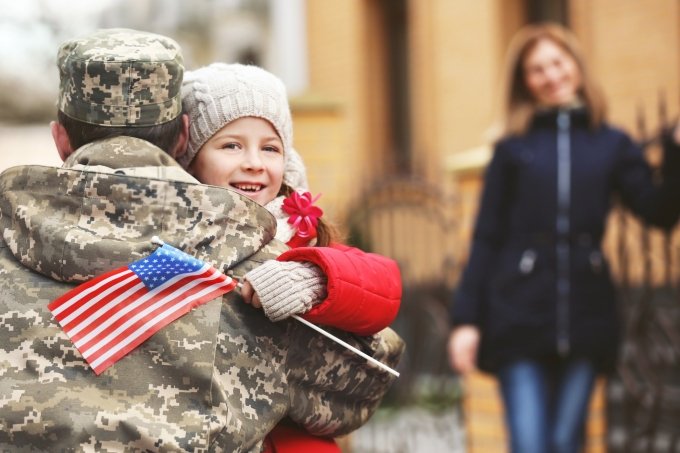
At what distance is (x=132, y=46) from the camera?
2051mm

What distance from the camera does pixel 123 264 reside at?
188 centimetres

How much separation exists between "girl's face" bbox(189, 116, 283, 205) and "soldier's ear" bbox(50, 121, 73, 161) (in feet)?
0.97

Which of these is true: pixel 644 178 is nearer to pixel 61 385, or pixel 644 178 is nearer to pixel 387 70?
pixel 61 385

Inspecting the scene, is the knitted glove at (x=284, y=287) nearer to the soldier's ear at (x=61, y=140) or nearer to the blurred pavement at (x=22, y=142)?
the soldier's ear at (x=61, y=140)

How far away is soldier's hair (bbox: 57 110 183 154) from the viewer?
6.72ft

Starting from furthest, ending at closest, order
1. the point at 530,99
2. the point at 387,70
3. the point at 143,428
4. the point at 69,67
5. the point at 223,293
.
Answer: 1. the point at 387,70
2. the point at 530,99
3. the point at 69,67
4. the point at 223,293
5. the point at 143,428

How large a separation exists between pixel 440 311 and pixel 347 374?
521 centimetres

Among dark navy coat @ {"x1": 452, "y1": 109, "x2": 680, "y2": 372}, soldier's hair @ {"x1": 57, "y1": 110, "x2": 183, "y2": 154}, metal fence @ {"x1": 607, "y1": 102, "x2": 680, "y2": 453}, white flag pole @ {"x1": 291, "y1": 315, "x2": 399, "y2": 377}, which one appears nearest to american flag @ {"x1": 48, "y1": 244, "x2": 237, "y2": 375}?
white flag pole @ {"x1": 291, "y1": 315, "x2": 399, "y2": 377}

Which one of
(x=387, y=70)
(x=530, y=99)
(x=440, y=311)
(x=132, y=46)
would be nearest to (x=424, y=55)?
(x=387, y=70)

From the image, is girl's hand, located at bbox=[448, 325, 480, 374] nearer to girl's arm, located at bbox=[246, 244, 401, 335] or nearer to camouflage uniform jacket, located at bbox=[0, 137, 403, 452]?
girl's arm, located at bbox=[246, 244, 401, 335]

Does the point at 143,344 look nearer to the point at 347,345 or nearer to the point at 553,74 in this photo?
the point at 347,345

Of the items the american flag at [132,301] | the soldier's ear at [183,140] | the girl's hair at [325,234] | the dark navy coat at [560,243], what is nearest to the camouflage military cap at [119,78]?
the soldier's ear at [183,140]

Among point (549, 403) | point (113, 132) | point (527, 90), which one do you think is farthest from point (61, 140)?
point (527, 90)

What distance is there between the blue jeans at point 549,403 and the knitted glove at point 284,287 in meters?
2.34
